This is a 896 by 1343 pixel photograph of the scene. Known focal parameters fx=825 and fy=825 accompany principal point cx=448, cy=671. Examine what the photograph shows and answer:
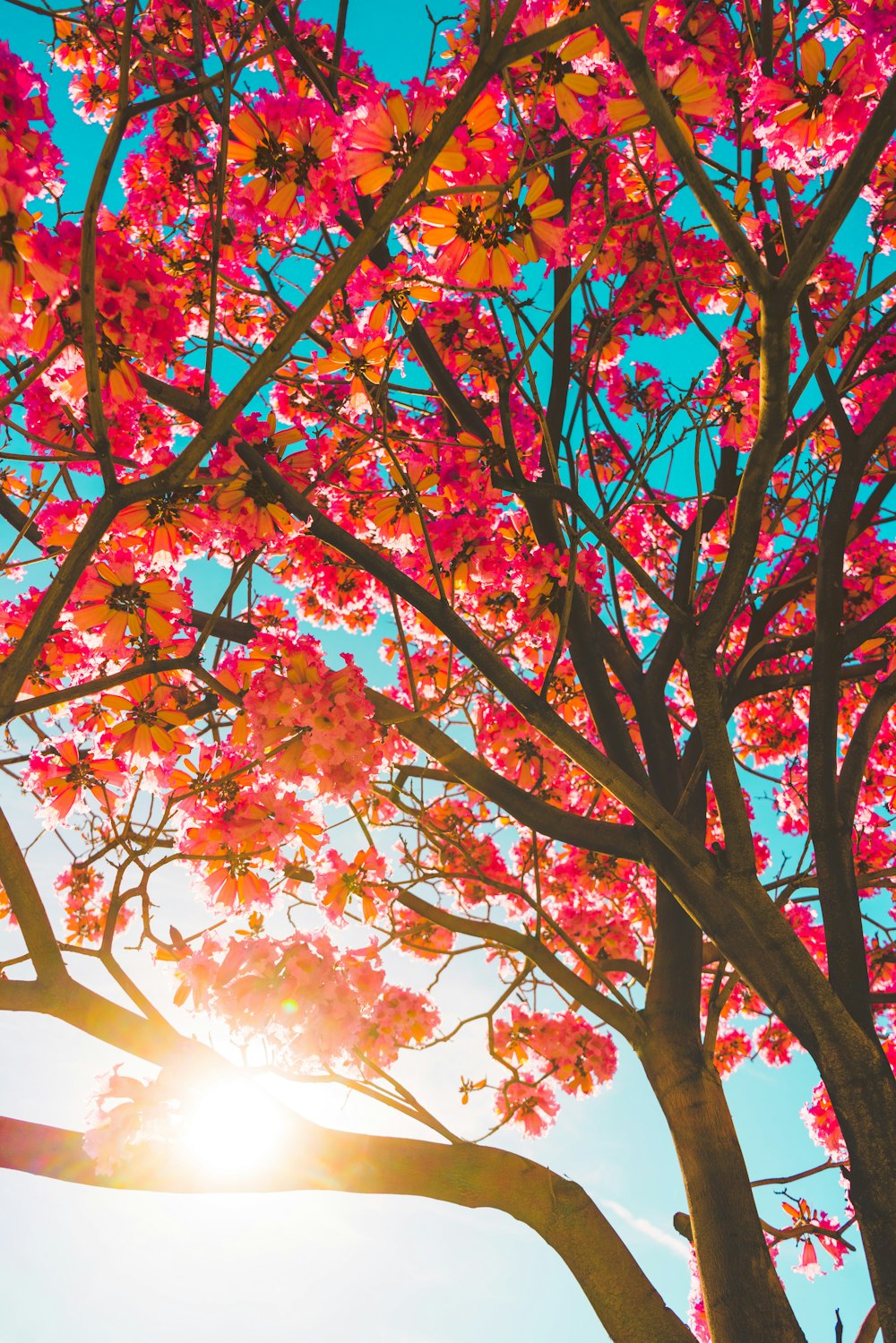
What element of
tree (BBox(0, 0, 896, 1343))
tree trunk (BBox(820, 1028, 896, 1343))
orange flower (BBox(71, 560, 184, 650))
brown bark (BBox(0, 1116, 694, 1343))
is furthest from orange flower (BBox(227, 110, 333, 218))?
tree trunk (BBox(820, 1028, 896, 1343))

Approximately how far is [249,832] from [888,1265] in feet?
7.69

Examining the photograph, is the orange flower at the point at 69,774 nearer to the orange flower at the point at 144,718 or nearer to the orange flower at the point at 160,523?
the orange flower at the point at 144,718

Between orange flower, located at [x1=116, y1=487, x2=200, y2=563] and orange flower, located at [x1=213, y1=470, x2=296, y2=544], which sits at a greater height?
orange flower, located at [x1=213, y1=470, x2=296, y2=544]

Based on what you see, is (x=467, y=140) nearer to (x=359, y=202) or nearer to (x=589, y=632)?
(x=359, y=202)

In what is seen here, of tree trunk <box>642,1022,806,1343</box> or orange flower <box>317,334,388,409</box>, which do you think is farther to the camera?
orange flower <box>317,334,388,409</box>

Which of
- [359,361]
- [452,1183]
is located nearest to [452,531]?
[359,361]

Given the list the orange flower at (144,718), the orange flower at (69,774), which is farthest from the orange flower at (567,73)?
the orange flower at (69,774)

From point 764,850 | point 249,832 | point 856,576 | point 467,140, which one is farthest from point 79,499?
point 764,850

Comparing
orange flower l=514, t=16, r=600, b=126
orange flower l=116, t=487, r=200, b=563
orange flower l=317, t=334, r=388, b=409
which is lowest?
orange flower l=116, t=487, r=200, b=563

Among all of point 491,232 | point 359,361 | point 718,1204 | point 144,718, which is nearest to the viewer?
point 491,232

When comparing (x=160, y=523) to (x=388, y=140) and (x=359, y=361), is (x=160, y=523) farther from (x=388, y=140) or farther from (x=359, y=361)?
(x=388, y=140)

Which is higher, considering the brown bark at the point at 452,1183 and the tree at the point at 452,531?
the tree at the point at 452,531

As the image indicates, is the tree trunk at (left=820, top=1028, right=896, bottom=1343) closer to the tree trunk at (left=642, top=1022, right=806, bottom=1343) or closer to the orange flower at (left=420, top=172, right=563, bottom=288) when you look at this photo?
the tree trunk at (left=642, top=1022, right=806, bottom=1343)

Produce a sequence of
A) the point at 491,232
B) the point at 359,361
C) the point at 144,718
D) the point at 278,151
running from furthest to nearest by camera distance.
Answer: the point at 144,718 → the point at 359,361 → the point at 278,151 → the point at 491,232
